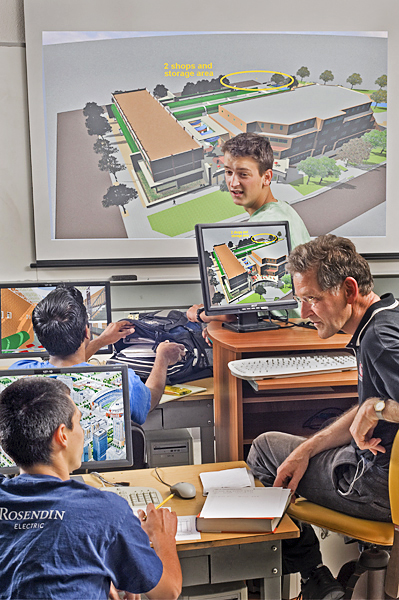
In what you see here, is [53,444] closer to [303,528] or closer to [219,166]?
[303,528]

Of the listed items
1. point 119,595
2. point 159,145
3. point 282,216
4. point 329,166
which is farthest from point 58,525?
point 329,166

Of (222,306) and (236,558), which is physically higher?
(222,306)

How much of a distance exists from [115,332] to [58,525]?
1.71 metres

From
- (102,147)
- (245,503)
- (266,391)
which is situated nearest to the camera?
(245,503)

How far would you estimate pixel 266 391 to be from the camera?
6.75ft

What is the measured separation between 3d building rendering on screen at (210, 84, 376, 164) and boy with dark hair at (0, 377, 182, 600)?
7.23 ft

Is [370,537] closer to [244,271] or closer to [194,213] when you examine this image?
[244,271]

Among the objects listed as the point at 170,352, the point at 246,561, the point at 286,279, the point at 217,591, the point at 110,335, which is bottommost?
the point at 217,591

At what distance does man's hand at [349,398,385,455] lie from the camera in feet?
4.94

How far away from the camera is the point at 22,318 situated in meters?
2.35

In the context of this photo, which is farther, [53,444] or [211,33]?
[211,33]

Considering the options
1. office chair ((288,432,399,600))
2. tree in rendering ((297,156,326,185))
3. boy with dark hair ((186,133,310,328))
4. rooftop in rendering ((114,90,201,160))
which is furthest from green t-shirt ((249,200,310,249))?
office chair ((288,432,399,600))

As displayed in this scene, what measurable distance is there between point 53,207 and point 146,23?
43.8 inches

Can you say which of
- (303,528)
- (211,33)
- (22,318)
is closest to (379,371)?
(303,528)
